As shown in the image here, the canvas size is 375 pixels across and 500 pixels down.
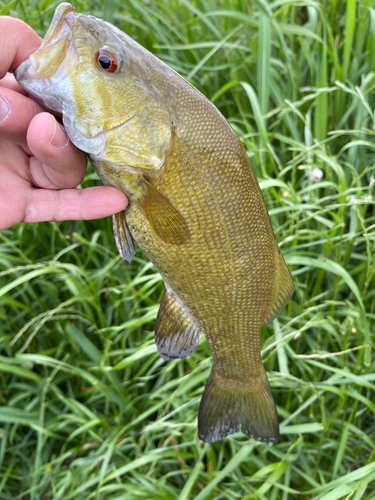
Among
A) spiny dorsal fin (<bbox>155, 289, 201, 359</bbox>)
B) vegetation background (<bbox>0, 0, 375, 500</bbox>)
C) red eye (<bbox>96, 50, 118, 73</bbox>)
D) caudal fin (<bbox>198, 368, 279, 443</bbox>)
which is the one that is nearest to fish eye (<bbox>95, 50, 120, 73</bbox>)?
red eye (<bbox>96, 50, 118, 73</bbox>)

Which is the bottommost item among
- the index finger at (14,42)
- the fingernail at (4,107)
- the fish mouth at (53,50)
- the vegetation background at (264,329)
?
the vegetation background at (264,329)

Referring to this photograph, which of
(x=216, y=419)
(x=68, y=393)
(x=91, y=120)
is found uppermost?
(x=91, y=120)

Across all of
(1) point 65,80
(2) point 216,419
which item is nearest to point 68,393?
(2) point 216,419

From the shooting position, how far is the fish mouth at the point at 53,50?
935 mm

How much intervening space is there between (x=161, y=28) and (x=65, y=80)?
5.07 feet

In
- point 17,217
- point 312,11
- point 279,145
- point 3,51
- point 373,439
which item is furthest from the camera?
point 279,145

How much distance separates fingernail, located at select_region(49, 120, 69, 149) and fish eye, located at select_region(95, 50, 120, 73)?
0.17 meters

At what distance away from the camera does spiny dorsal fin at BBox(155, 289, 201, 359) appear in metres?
1.20

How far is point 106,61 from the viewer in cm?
97

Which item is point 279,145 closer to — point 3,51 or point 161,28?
point 161,28

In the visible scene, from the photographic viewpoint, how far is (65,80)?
0.94 metres

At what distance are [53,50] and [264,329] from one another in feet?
4.22

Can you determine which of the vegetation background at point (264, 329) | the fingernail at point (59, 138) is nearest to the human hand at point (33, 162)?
the fingernail at point (59, 138)

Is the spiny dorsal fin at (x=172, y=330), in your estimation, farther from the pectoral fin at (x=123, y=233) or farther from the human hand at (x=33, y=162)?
the human hand at (x=33, y=162)
